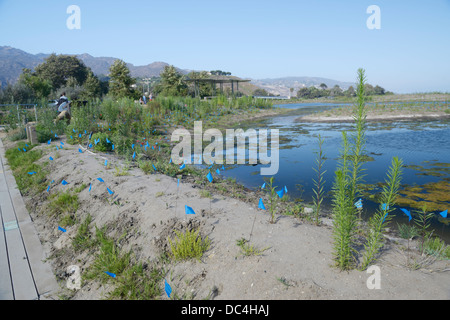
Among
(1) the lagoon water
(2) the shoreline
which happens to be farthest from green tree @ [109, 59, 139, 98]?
(1) the lagoon water

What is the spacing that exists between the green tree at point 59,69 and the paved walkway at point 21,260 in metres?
35.2

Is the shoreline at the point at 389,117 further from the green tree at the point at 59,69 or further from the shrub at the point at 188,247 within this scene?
the green tree at the point at 59,69

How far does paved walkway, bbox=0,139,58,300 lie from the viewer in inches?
106

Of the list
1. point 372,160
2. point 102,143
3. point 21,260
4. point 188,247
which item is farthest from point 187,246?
point 372,160

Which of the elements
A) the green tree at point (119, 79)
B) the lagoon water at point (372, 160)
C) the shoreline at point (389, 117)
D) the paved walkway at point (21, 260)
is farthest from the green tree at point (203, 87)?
the paved walkway at point (21, 260)

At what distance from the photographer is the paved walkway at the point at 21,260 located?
270 cm

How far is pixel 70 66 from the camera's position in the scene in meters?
35.9

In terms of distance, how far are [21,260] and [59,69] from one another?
3906 centimetres

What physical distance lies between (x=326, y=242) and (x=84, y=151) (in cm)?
608

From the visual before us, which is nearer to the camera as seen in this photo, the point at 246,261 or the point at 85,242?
the point at 246,261

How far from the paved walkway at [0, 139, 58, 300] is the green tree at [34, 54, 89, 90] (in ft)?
116

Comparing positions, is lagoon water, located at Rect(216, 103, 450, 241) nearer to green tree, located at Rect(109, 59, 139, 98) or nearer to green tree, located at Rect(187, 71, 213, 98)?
green tree, located at Rect(109, 59, 139, 98)
